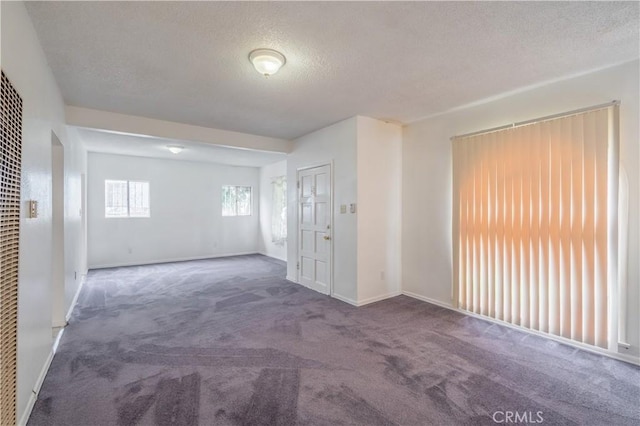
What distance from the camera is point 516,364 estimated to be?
100 inches

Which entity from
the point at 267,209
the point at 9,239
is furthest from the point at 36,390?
the point at 267,209

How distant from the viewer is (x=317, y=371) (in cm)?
244

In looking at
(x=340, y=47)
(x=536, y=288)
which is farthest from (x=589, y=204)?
(x=340, y=47)

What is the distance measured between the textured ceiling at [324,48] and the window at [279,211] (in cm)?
414

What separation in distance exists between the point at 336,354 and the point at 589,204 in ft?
9.16

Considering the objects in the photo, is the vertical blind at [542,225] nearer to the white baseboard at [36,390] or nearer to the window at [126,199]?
the white baseboard at [36,390]

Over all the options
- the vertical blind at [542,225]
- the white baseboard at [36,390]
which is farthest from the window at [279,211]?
the white baseboard at [36,390]

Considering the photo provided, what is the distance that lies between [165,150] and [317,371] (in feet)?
18.7

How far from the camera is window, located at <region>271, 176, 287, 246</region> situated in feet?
24.9

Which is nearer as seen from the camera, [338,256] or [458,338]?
[458,338]

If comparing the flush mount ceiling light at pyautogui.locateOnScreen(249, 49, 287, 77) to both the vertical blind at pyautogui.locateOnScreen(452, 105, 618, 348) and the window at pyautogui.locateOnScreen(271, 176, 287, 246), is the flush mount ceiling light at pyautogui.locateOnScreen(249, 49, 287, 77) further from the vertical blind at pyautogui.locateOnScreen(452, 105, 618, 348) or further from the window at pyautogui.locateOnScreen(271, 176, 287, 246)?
the window at pyautogui.locateOnScreen(271, 176, 287, 246)

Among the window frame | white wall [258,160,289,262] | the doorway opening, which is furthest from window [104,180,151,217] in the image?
the doorway opening

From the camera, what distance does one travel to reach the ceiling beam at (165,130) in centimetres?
375

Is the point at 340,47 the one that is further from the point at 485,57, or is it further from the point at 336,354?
the point at 336,354
